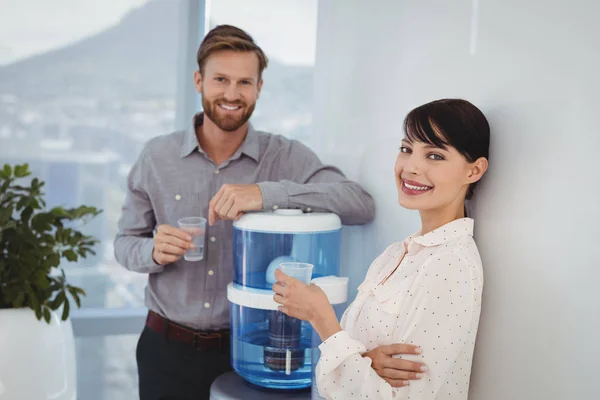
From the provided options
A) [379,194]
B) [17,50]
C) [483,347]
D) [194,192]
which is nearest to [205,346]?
[194,192]

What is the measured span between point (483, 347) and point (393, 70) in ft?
3.29

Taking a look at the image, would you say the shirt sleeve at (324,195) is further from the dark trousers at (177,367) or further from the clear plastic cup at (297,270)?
the dark trousers at (177,367)

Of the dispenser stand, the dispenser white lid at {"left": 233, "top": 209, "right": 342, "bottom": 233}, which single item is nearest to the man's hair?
the dispenser white lid at {"left": 233, "top": 209, "right": 342, "bottom": 233}

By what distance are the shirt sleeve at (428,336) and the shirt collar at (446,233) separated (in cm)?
8

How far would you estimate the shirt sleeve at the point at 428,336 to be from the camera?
5.17 feet

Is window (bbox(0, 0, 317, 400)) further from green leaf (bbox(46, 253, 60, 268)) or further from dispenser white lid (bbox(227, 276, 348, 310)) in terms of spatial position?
dispenser white lid (bbox(227, 276, 348, 310))

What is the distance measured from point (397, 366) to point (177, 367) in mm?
1278

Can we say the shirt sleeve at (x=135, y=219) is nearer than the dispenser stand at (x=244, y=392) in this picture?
No

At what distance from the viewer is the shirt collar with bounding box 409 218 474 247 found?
5.65 ft

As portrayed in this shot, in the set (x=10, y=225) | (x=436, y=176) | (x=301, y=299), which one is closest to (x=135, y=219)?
(x=10, y=225)

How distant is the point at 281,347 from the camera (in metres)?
2.27

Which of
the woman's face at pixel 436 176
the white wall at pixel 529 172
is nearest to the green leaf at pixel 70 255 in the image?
the white wall at pixel 529 172

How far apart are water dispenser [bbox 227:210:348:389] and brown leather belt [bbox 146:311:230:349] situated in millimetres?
177

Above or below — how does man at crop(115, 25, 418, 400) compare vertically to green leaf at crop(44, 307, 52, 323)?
above
